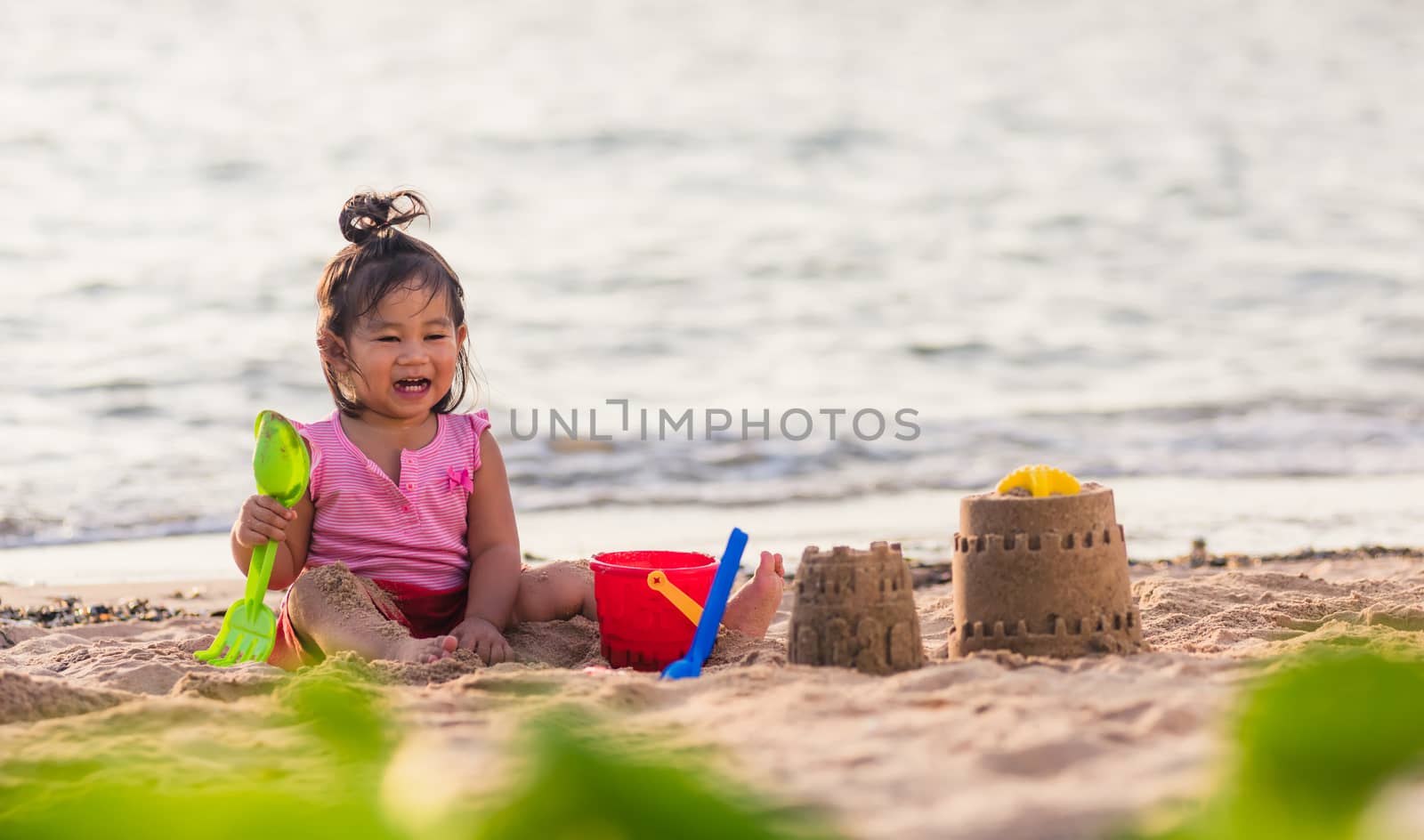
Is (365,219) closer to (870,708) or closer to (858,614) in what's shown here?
(858,614)

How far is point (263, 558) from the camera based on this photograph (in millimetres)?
3412

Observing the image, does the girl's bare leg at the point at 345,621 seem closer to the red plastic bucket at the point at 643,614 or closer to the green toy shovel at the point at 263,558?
the green toy shovel at the point at 263,558

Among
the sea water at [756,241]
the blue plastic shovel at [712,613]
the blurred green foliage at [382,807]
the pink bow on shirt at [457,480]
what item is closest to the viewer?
the blurred green foliage at [382,807]

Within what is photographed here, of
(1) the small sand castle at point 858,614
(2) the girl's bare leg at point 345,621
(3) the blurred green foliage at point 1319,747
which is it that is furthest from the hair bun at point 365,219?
(3) the blurred green foliage at point 1319,747

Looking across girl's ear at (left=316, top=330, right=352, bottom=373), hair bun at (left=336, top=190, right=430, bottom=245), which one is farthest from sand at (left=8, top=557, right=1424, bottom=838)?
hair bun at (left=336, top=190, right=430, bottom=245)

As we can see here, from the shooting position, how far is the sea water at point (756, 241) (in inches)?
259

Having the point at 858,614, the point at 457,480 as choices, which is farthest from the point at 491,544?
the point at 858,614

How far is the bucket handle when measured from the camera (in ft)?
10.4

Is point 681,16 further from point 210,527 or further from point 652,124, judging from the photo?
point 210,527

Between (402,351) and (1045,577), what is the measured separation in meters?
1.72

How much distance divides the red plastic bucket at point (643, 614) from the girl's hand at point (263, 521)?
779 mm

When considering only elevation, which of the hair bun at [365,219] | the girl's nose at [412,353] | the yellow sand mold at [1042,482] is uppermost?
the hair bun at [365,219]

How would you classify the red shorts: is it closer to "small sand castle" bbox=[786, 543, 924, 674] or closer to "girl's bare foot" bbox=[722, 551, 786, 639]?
"girl's bare foot" bbox=[722, 551, 786, 639]

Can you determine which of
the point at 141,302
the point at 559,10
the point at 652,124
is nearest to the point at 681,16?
the point at 559,10
